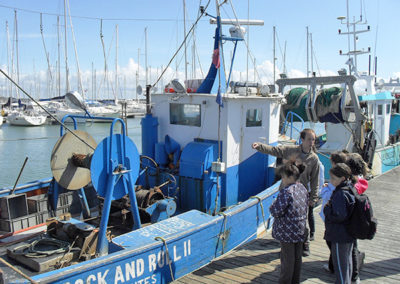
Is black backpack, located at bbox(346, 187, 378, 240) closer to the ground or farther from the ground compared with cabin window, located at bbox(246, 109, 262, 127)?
closer to the ground

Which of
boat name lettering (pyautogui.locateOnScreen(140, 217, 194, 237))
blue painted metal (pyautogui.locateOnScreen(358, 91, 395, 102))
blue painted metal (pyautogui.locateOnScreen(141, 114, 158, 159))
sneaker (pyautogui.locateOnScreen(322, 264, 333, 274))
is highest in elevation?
blue painted metal (pyautogui.locateOnScreen(358, 91, 395, 102))

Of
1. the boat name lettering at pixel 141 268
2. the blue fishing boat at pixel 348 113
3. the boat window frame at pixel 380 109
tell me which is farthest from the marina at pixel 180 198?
the boat window frame at pixel 380 109

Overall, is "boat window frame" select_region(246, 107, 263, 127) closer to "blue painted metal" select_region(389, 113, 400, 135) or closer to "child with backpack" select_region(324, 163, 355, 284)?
"child with backpack" select_region(324, 163, 355, 284)

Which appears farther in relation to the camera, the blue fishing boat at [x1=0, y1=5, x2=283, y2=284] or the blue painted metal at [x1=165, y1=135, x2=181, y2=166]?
the blue painted metal at [x1=165, y1=135, x2=181, y2=166]

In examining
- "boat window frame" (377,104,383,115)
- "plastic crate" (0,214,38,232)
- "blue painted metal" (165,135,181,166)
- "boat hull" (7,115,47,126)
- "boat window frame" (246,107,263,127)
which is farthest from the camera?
"boat hull" (7,115,47,126)

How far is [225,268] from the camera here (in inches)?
193

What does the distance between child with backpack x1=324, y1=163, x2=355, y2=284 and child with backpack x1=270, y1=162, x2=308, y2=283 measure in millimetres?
254

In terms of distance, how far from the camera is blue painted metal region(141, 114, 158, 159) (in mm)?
7059

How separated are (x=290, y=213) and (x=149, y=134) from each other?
395 cm

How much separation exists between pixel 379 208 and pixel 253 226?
11.6ft

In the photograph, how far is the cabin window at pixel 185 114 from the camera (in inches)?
264

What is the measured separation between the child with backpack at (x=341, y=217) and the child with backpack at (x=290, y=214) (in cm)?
25

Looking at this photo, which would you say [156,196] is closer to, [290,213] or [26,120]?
[290,213]

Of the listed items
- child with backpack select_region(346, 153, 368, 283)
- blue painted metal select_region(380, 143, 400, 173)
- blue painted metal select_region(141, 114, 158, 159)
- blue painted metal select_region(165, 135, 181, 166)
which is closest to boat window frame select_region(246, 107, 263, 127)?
blue painted metal select_region(165, 135, 181, 166)
